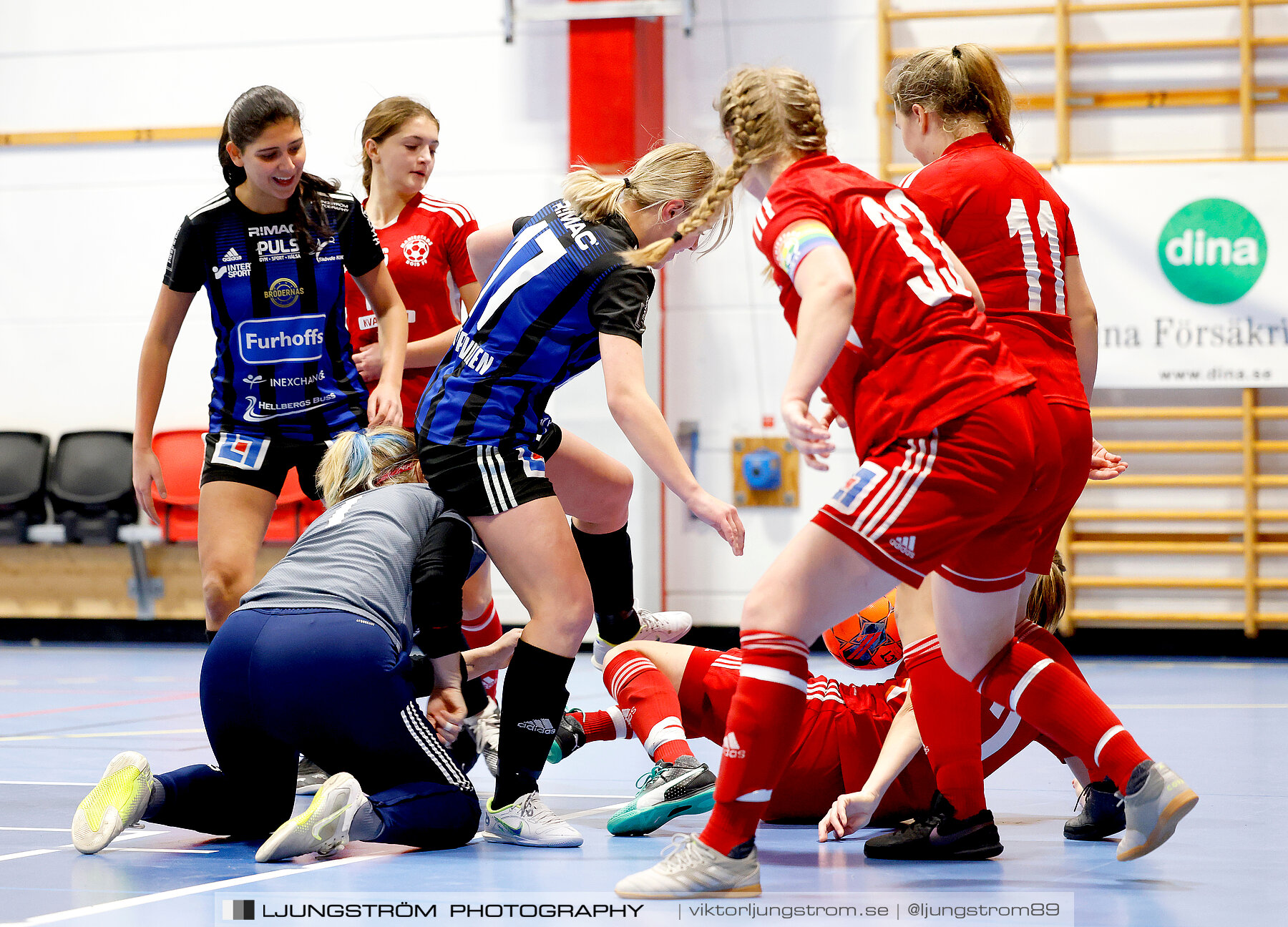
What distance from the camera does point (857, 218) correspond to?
7.61ft

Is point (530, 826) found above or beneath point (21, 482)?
beneath

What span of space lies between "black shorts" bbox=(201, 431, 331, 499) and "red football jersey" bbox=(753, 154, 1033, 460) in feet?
5.33

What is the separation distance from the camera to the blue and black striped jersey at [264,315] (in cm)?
350

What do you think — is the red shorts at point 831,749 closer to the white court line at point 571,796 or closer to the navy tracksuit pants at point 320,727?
the white court line at point 571,796

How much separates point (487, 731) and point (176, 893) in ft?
4.60

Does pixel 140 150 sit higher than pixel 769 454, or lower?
higher

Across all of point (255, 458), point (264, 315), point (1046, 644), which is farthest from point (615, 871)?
point (264, 315)

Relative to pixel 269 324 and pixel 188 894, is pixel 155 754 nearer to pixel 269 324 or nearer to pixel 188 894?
pixel 269 324

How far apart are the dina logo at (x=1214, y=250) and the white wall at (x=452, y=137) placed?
1.35 feet

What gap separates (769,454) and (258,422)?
4624 mm

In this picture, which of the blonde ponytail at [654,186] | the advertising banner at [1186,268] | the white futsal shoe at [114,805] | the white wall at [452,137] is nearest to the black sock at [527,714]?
the white futsal shoe at [114,805]

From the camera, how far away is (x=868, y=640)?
328cm

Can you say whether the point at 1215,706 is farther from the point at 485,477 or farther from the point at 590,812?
the point at 485,477

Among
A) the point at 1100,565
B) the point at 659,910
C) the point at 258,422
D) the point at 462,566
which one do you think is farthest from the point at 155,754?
the point at 1100,565
